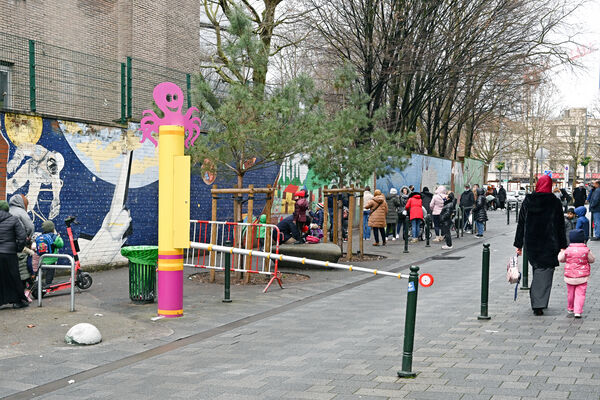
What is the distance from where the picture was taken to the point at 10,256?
9.12 meters

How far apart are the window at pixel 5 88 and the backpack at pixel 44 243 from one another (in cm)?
283

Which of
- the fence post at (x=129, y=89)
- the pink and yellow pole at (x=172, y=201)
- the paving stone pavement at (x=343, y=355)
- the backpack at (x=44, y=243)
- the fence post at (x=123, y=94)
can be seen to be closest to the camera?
the paving stone pavement at (x=343, y=355)

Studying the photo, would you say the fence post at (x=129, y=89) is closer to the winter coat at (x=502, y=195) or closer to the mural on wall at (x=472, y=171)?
the mural on wall at (x=472, y=171)

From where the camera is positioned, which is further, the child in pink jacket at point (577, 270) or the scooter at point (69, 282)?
the scooter at point (69, 282)

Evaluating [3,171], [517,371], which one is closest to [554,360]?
[517,371]

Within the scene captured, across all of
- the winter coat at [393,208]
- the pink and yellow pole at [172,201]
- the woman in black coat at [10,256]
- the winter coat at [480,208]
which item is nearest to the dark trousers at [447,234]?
the winter coat at [393,208]

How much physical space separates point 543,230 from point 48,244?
731 cm

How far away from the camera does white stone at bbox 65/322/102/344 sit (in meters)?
7.29

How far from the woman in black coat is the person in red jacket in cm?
1267

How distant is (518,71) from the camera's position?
25.7 m

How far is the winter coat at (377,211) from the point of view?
60.8 ft

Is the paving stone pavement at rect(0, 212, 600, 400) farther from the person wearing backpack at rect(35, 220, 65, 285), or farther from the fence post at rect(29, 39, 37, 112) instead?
the fence post at rect(29, 39, 37, 112)

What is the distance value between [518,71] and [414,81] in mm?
4242

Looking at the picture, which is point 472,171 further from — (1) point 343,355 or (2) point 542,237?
(1) point 343,355
